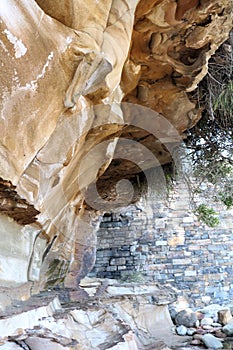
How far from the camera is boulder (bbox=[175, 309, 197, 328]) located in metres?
4.85

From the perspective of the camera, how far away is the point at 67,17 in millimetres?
1355

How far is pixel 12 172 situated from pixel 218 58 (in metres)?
1.92

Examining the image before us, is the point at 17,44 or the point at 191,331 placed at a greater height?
the point at 17,44

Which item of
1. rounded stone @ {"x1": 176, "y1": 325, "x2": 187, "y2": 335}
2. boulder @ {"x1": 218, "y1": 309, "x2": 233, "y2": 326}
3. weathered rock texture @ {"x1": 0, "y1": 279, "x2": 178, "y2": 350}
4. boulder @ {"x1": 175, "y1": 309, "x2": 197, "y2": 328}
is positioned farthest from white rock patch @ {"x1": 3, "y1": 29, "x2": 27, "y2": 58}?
boulder @ {"x1": 218, "y1": 309, "x2": 233, "y2": 326}

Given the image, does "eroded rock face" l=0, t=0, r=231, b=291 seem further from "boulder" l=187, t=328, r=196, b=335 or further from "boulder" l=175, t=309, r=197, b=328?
"boulder" l=175, t=309, r=197, b=328

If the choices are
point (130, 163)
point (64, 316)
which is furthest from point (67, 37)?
point (130, 163)

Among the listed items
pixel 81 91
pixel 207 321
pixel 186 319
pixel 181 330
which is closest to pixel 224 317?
pixel 207 321

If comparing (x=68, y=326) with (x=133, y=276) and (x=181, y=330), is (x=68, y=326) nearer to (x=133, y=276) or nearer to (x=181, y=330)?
(x=181, y=330)

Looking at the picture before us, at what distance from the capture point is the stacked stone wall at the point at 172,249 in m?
6.02

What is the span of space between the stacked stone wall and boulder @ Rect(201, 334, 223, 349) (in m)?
2.02

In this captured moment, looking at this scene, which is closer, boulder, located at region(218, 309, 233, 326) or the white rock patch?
the white rock patch

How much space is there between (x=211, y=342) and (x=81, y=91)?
3.43 m

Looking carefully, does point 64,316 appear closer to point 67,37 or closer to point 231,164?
point 67,37

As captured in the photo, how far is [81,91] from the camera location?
144 centimetres
